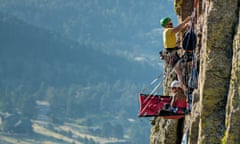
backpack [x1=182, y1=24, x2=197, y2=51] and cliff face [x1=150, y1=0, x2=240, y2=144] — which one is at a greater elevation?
backpack [x1=182, y1=24, x2=197, y2=51]

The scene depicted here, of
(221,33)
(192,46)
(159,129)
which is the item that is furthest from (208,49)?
(159,129)

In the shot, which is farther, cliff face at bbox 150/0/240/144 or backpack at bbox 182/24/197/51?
backpack at bbox 182/24/197/51

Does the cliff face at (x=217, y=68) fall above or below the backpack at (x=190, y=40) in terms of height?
below

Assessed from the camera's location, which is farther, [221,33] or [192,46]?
[192,46]

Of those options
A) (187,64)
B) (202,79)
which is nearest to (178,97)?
(187,64)

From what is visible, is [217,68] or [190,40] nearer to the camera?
[217,68]

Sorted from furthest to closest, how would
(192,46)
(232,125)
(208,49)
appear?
(192,46), (208,49), (232,125)

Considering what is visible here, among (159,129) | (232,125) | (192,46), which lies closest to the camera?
(232,125)

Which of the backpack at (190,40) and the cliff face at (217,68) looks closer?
the cliff face at (217,68)

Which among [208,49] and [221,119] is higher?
[208,49]

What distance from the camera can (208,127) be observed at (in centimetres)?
1338

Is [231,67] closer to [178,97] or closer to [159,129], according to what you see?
[178,97]

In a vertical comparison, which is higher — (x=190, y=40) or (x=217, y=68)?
(x=190, y=40)

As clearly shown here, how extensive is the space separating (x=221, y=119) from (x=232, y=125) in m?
0.58
